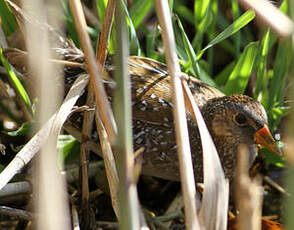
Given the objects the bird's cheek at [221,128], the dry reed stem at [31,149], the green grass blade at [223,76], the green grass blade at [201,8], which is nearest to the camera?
the dry reed stem at [31,149]

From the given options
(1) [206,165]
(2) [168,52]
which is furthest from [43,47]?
(1) [206,165]

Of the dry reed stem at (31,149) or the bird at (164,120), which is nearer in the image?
the dry reed stem at (31,149)

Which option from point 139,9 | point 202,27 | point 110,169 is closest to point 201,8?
point 202,27

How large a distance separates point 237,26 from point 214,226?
1063mm

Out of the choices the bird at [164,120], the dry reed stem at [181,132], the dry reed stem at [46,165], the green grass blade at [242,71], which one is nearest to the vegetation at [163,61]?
the green grass blade at [242,71]

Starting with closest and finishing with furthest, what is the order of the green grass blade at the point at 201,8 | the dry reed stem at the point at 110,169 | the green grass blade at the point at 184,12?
1. the dry reed stem at the point at 110,169
2. the green grass blade at the point at 201,8
3. the green grass blade at the point at 184,12

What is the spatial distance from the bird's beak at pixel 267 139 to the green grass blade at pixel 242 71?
0.35 metres

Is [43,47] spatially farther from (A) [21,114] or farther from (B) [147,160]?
(A) [21,114]

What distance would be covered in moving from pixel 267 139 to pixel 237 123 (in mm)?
189

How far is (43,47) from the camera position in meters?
1.51

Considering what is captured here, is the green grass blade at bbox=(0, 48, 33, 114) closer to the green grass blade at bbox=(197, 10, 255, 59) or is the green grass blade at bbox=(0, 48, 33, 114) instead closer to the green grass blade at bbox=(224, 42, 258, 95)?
the green grass blade at bbox=(197, 10, 255, 59)

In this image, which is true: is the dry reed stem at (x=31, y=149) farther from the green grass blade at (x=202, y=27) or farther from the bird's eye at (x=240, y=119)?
the green grass blade at (x=202, y=27)

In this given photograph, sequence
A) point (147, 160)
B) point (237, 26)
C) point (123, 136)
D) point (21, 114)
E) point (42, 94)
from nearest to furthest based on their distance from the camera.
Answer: point (123, 136) → point (42, 94) → point (237, 26) → point (147, 160) → point (21, 114)

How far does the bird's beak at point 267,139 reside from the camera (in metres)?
2.30
